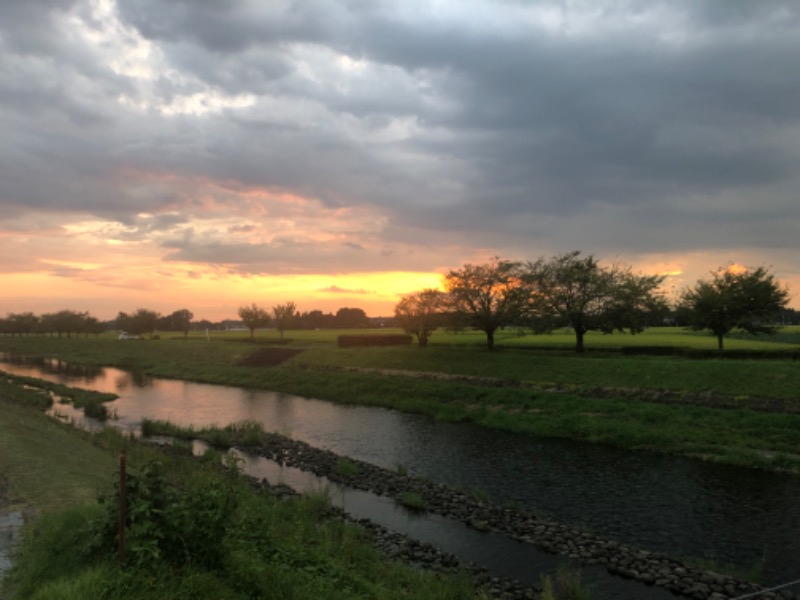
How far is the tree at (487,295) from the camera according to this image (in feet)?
165

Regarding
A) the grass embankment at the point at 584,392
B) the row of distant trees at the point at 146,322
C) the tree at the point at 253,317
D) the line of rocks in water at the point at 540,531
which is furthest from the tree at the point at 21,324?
the line of rocks in water at the point at 540,531

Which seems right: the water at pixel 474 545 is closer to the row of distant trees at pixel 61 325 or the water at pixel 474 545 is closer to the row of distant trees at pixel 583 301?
the row of distant trees at pixel 583 301

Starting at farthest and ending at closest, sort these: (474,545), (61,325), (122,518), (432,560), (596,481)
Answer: (61,325), (596,481), (474,545), (432,560), (122,518)

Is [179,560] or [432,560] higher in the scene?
[179,560]

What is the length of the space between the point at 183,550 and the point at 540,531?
10687 mm

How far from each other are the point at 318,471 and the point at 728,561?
545 inches

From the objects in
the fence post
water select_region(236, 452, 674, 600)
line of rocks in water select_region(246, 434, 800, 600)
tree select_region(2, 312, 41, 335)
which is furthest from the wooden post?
tree select_region(2, 312, 41, 335)

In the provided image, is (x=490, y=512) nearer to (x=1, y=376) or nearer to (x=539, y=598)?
(x=539, y=598)

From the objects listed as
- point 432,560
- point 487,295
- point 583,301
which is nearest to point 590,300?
point 583,301

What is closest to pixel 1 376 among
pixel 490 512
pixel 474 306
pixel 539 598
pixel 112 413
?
pixel 112 413

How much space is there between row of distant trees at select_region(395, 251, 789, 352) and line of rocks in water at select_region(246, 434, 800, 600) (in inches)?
1170

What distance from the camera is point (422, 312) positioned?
191 ft

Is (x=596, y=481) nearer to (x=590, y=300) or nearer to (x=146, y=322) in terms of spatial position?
(x=590, y=300)

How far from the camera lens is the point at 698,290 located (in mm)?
42031
